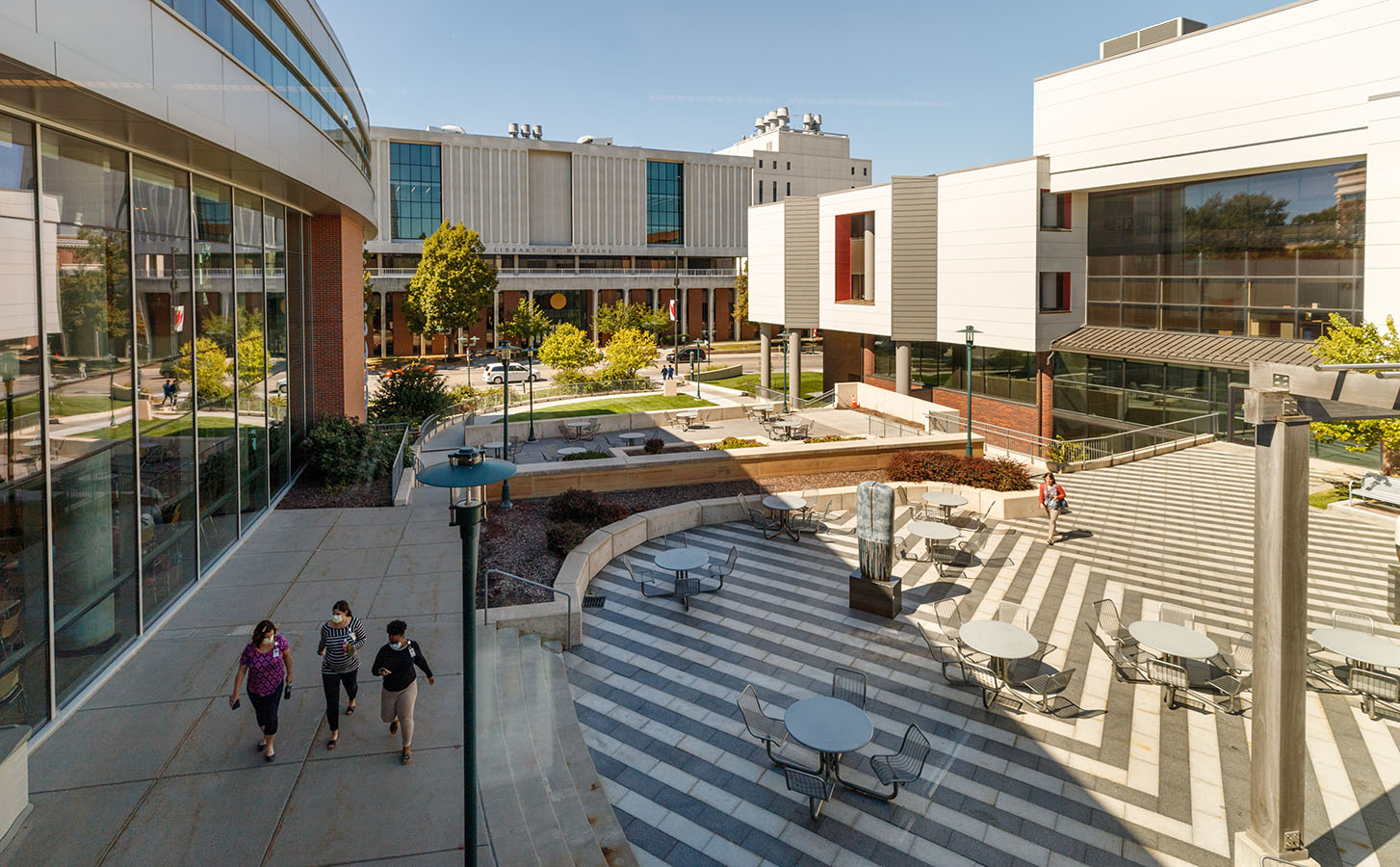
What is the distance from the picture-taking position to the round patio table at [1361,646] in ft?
35.6

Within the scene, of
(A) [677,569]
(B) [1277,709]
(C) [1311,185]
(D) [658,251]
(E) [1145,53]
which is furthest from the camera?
(D) [658,251]

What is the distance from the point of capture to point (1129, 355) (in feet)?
101

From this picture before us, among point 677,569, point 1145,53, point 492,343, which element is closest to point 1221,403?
point 1145,53

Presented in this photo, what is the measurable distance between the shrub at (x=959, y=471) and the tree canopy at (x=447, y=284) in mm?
48497

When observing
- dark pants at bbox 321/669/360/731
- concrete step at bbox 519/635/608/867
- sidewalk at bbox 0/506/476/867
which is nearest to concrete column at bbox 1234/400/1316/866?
concrete step at bbox 519/635/608/867

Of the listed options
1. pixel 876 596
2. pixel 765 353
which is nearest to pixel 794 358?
pixel 765 353

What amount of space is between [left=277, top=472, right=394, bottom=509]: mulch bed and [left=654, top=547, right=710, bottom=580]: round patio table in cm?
723

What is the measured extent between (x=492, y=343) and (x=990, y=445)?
55146mm

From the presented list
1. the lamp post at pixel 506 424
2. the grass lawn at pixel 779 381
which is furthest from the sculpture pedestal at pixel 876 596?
the grass lawn at pixel 779 381

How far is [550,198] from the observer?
267 feet

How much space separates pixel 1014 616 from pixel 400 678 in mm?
10107

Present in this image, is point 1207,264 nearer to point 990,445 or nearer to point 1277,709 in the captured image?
point 990,445

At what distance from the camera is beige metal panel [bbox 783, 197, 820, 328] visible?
143ft

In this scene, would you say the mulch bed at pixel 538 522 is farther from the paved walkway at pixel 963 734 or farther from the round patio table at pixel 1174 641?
the round patio table at pixel 1174 641
